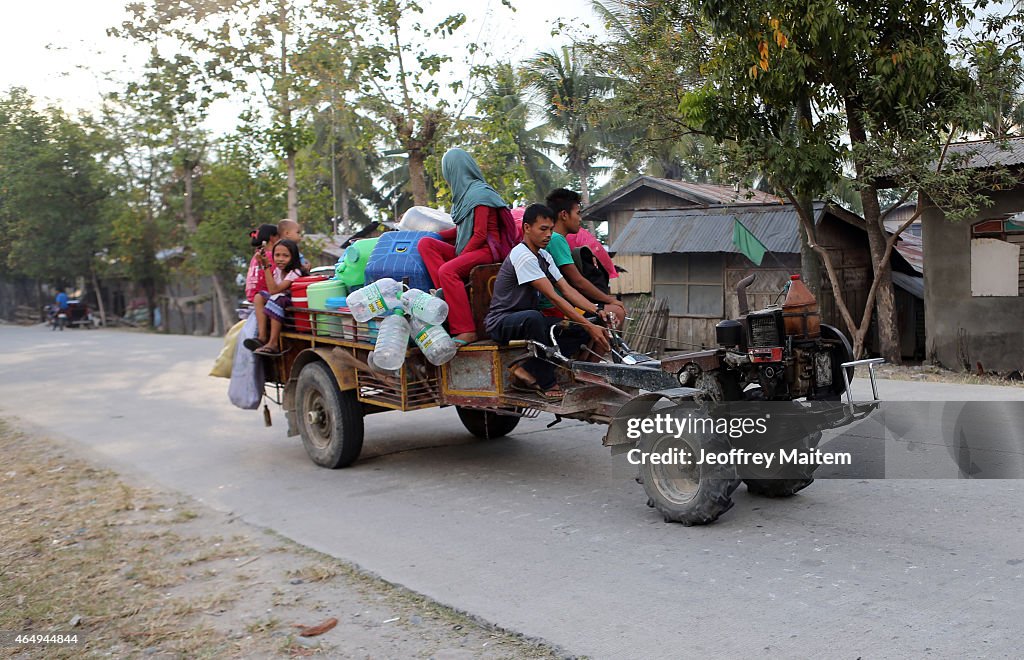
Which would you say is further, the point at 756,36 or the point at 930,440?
the point at 756,36

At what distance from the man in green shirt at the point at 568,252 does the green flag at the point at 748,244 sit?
9277 millimetres

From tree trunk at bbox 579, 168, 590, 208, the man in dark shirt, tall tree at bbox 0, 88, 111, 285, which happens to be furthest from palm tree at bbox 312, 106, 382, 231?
the man in dark shirt

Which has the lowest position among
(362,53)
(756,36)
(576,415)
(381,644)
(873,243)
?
(381,644)

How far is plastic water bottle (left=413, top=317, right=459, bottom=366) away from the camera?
20.9ft

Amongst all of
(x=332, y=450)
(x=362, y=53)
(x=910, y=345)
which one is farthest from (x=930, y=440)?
(x=362, y=53)

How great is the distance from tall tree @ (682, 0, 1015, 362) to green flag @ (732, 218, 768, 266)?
2337 millimetres

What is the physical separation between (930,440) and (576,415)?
3.34m

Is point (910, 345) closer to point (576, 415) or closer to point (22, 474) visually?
point (576, 415)

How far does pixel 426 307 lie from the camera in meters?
6.40

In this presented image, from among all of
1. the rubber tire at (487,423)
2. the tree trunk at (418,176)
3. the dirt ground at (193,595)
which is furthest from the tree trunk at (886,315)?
the dirt ground at (193,595)

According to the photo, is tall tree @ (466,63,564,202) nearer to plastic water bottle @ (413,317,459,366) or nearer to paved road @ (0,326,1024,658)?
paved road @ (0,326,1024,658)

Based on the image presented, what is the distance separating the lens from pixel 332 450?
7.42 meters

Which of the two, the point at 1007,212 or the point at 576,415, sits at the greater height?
the point at 1007,212

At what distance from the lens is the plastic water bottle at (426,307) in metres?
6.39
